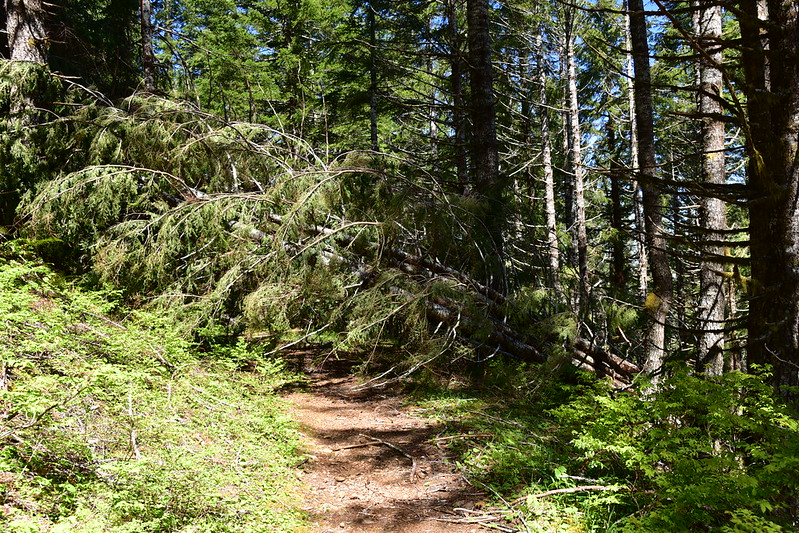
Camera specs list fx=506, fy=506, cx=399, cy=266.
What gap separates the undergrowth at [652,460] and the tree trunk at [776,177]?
0.47 meters

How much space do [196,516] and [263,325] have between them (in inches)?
148

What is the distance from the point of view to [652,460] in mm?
3818

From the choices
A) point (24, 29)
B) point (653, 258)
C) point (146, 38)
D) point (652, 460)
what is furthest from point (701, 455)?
point (146, 38)

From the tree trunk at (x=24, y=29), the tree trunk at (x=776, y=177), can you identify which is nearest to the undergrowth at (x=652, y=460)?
the tree trunk at (x=776, y=177)

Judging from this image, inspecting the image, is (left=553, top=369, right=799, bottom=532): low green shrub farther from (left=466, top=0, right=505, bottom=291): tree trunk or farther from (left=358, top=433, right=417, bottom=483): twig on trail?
(left=466, top=0, right=505, bottom=291): tree trunk

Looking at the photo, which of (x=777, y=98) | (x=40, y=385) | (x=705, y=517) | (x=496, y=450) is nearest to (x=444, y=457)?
(x=496, y=450)

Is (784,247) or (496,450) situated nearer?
(784,247)

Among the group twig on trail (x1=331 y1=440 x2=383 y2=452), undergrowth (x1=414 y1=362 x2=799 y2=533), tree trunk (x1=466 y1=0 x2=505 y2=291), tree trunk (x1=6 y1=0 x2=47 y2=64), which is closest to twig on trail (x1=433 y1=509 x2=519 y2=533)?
undergrowth (x1=414 y1=362 x2=799 y2=533)

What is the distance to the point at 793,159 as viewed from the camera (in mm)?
3236

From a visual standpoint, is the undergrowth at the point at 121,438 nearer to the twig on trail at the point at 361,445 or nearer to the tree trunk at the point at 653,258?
the twig on trail at the point at 361,445

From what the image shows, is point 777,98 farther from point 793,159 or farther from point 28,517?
point 28,517

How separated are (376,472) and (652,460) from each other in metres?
2.66

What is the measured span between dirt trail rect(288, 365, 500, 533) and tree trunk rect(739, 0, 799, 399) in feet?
8.46

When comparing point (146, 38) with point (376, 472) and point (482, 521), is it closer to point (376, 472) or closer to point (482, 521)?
point (376, 472)
